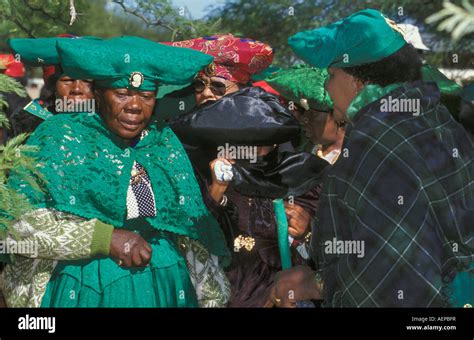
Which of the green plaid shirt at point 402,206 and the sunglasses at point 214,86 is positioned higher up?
the sunglasses at point 214,86

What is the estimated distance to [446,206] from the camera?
3.94 m

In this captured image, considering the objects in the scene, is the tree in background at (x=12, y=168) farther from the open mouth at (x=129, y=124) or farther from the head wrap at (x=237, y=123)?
the head wrap at (x=237, y=123)

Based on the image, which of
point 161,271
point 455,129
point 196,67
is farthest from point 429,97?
point 161,271

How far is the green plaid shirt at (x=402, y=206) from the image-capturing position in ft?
12.8

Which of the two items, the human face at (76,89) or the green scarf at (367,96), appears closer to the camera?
the green scarf at (367,96)

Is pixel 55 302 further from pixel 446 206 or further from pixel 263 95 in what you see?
pixel 446 206

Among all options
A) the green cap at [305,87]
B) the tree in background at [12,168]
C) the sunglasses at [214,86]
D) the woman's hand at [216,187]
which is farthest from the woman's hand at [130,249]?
the green cap at [305,87]

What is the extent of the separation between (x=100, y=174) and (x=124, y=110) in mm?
328

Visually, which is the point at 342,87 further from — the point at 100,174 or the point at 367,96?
the point at 100,174

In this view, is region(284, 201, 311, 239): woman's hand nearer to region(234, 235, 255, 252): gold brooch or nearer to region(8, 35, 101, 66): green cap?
region(234, 235, 255, 252): gold brooch

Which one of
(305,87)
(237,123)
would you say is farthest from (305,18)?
(237,123)

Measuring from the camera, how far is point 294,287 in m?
4.53

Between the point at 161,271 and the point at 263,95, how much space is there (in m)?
1.17

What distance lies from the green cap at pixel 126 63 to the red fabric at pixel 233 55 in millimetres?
605
